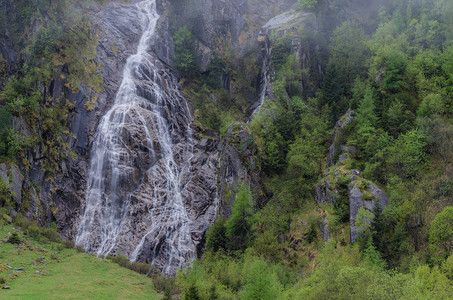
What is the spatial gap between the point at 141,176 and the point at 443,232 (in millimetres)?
37826

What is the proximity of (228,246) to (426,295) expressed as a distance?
22863 millimetres

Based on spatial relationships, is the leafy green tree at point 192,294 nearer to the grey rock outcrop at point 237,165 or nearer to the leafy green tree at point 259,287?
the leafy green tree at point 259,287

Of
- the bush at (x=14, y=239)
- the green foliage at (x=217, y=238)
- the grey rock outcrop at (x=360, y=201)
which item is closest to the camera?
the bush at (x=14, y=239)

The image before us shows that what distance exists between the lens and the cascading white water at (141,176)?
137 ft

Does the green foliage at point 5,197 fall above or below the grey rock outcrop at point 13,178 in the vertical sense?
below

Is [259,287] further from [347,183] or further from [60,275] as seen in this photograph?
[347,183]

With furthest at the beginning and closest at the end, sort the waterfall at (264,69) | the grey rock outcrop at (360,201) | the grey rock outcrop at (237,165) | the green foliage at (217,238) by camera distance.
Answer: the waterfall at (264,69) < the grey rock outcrop at (237,165) < the green foliage at (217,238) < the grey rock outcrop at (360,201)

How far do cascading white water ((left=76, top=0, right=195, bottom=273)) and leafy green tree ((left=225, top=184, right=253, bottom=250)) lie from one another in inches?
247

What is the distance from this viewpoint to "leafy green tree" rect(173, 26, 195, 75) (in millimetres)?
67312

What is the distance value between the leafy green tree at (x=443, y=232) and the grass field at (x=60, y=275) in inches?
997

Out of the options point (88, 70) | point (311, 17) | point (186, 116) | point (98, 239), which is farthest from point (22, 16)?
point (311, 17)

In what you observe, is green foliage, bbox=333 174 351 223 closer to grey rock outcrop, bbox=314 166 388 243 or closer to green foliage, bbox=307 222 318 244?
grey rock outcrop, bbox=314 166 388 243

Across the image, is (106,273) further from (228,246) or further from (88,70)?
(88,70)

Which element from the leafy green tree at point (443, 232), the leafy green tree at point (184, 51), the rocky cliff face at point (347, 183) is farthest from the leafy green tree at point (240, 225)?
the leafy green tree at point (184, 51)
